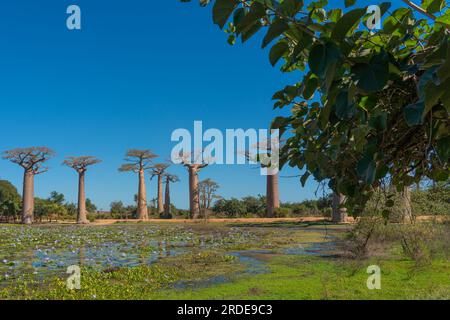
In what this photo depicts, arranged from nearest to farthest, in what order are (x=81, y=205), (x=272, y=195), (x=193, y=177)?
(x=272, y=195), (x=81, y=205), (x=193, y=177)

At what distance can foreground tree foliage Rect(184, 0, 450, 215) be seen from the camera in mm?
671

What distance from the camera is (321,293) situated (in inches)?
201

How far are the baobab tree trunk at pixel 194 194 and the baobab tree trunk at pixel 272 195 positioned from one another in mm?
6885

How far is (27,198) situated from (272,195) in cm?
2011

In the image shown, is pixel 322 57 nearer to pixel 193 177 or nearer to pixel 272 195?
pixel 272 195

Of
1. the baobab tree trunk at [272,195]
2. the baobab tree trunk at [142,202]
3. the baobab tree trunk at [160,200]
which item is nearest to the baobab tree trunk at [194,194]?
the baobab tree trunk at [142,202]

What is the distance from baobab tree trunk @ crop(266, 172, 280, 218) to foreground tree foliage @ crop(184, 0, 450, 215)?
2952 cm

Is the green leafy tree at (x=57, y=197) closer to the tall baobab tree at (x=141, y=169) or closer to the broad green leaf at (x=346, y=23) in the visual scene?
the tall baobab tree at (x=141, y=169)

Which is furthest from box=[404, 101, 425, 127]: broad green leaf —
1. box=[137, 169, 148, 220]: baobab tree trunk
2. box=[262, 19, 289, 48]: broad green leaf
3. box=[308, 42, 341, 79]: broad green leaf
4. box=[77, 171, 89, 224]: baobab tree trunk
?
box=[137, 169, 148, 220]: baobab tree trunk

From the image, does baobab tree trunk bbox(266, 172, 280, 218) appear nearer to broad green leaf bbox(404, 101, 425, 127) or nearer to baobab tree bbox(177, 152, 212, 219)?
baobab tree bbox(177, 152, 212, 219)

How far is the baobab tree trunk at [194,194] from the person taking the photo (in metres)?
34.5

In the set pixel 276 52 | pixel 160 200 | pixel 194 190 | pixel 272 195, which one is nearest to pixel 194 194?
pixel 194 190

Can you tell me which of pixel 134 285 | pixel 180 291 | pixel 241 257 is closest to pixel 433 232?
pixel 241 257

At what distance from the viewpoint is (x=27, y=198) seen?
100 ft
